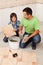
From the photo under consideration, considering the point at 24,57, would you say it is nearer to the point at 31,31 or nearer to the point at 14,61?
the point at 14,61

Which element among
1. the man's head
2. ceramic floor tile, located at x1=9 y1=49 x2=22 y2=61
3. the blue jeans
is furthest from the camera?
the blue jeans

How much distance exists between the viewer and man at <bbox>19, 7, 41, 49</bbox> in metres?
2.72

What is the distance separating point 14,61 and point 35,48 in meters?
0.51

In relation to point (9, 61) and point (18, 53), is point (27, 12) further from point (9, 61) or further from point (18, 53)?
point (9, 61)

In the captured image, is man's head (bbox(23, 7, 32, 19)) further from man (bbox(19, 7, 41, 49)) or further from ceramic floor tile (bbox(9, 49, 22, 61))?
ceramic floor tile (bbox(9, 49, 22, 61))

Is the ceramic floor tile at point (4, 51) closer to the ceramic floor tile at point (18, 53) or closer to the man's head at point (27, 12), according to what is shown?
the ceramic floor tile at point (18, 53)

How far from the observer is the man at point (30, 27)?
2.72 metres

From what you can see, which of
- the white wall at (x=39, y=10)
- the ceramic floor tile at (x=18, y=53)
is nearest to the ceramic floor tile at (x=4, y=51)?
the ceramic floor tile at (x=18, y=53)

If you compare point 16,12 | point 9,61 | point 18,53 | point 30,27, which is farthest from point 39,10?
point 9,61

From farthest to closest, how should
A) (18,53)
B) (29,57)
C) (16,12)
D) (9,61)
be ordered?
(16,12), (18,53), (29,57), (9,61)

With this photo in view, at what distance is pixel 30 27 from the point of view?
9.30 feet

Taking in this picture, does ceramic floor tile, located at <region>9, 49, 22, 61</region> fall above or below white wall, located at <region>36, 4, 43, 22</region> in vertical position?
below

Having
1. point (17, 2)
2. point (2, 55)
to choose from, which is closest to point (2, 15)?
point (17, 2)

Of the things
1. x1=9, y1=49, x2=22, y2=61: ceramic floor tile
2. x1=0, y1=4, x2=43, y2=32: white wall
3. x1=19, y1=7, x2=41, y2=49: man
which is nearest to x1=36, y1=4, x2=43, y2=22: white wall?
x1=0, y1=4, x2=43, y2=32: white wall
